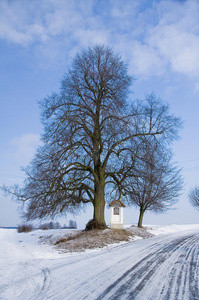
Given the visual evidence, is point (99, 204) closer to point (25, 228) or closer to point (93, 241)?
point (93, 241)

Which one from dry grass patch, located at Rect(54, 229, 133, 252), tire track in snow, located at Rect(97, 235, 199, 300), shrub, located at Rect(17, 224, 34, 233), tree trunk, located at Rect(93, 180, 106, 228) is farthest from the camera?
shrub, located at Rect(17, 224, 34, 233)

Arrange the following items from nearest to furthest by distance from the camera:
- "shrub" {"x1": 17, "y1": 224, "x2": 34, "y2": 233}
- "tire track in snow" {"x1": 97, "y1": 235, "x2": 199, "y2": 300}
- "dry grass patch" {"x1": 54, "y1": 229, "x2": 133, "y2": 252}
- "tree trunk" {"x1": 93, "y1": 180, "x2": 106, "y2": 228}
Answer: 1. "tire track in snow" {"x1": 97, "y1": 235, "x2": 199, "y2": 300}
2. "dry grass patch" {"x1": 54, "y1": 229, "x2": 133, "y2": 252}
3. "tree trunk" {"x1": 93, "y1": 180, "x2": 106, "y2": 228}
4. "shrub" {"x1": 17, "y1": 224, "x2": 34, "y2": 233}

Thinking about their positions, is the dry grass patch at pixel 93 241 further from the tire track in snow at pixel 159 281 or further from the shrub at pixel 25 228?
the shrub at pixel 25 228

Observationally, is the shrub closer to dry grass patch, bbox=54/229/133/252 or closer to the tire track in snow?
dry grass patch, bbox=54/229/133/252

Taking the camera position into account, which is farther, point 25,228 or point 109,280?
point 25,228

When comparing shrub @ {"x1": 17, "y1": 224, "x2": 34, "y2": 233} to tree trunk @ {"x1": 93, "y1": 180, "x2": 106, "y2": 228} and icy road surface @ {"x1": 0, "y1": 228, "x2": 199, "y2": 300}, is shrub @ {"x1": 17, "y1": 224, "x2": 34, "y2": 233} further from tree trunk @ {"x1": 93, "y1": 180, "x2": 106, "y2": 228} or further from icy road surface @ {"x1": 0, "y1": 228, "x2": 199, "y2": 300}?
icy road surface @ {"x1": 0, "y1": 228, "x2": 199, "y2": 300}

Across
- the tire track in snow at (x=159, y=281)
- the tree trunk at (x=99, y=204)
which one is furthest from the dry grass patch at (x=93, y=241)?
the tire track in snow at (x=159, y=281)

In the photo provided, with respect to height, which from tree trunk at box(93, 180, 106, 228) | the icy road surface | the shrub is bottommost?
the icy road surface

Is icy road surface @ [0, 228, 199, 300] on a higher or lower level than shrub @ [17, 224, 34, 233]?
lower

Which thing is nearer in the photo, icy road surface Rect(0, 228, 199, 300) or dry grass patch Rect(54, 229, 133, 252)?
icy road surface Rect(0, 228, 199, 300)

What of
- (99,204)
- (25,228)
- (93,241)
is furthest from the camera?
(25,228)

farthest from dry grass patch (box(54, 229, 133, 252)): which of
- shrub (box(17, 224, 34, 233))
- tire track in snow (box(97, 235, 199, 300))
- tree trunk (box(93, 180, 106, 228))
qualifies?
shrub (box(17, 224, 34, 233))

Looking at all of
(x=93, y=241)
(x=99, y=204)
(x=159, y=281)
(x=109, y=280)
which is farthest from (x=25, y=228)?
(x=159, y=281)

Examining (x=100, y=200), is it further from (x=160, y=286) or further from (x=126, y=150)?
(x=160, y=286)
